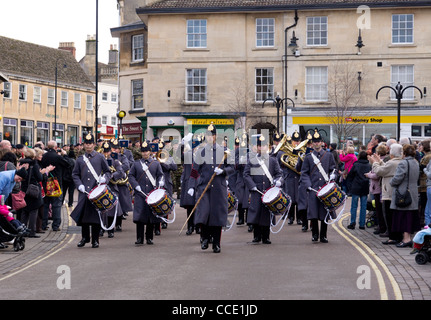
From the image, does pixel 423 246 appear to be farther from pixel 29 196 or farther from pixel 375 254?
pixel 29 196

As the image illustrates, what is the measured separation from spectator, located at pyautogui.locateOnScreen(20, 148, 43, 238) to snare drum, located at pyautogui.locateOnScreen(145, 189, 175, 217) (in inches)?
109

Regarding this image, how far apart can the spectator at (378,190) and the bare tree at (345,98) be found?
23.5 metres

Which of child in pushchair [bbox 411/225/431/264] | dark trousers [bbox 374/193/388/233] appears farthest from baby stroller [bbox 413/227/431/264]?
dark trousers [bbox 374/193/388/233]

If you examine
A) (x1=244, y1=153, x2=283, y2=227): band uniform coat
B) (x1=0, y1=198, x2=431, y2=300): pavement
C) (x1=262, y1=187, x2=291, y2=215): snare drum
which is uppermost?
(x1=244, y1=153, x2=283, y2=227): band uniform coat

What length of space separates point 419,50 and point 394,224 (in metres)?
27.9

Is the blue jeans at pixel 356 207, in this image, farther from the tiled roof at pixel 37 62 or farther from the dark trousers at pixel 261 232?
the tiled roof at pixel 37 62

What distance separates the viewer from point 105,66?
79.8 metres

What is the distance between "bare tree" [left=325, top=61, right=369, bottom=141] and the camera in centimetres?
3928

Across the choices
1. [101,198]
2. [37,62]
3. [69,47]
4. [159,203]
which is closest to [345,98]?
[159,203]

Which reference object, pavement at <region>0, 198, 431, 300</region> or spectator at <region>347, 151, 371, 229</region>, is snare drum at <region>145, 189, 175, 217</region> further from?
spectator at <region>347, 151, 371, 229</region>

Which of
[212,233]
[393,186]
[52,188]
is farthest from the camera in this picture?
[52,188]

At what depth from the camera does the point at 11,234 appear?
13.5 meters

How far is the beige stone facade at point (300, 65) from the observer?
39.6 m

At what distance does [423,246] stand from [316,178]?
3340 millimetres
